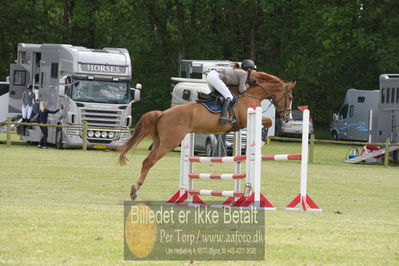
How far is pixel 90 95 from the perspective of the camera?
1394 inches

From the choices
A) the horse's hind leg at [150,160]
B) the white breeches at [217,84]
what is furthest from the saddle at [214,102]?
the horse's hind leg at [150,160]

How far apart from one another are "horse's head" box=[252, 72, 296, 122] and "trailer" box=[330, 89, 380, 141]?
33.0 meters

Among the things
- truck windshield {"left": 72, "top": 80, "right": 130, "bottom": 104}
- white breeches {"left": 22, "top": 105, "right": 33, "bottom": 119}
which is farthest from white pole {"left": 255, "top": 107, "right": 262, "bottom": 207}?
white breeches {"left": 22, "top": 105, "right": 33, "bottom": 119}

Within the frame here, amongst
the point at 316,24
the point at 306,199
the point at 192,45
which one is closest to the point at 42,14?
the point at 192,45

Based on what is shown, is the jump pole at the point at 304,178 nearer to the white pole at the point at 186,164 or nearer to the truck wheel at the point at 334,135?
the white pole at the point at 186,164

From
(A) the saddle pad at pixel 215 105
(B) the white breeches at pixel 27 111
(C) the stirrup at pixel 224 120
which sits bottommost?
(B) the white breeches at pixel 27 111

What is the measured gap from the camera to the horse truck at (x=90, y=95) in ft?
115

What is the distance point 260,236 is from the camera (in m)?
10.9

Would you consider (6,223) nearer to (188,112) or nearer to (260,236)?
(260,236)

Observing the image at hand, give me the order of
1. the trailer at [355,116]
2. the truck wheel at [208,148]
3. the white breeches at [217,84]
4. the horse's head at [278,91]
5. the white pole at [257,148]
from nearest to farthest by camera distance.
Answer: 1. the white pole at [257,148]
2. the white breeches at [217,84]
3. the horse's head at [278,91]
4. the truck wheel at [208,148]
5. the trailer at [355,116]

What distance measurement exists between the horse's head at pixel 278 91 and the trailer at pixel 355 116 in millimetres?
32976

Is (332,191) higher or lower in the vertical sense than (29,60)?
lower

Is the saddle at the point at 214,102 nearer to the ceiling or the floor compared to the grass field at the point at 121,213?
nearer to the ceiling

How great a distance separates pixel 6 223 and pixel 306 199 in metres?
5.08
